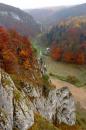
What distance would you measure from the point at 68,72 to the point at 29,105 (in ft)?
265

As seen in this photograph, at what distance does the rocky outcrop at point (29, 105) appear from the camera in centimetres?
3027

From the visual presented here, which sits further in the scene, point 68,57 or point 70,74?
point 68,57

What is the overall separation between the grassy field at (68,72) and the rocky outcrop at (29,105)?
44.2 m

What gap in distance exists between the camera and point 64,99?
180 feet

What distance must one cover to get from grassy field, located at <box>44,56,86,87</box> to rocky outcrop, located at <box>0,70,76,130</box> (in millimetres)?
44246

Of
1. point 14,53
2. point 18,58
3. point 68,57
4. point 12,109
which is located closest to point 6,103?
point 12,109

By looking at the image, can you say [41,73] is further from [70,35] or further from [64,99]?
[70,35]

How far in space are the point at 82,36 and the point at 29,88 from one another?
12324 centimetres

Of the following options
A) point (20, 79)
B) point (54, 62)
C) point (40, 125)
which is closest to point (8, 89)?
point (40, 125)

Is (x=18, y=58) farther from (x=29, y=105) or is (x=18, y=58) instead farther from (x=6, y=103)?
(x=6, y=103)

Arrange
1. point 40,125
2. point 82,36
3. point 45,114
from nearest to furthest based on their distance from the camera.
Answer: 1. point 40,125
2. point 45,114
3. point 82,36

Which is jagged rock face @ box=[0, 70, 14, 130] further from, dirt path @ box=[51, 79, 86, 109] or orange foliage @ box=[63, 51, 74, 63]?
orange foliage @ box=[63, 51, 74, 63]

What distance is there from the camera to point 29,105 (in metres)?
35.3

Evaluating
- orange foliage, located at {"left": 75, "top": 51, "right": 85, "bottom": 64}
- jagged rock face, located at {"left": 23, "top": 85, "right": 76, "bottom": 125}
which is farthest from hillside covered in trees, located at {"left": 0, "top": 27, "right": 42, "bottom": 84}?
orange foliage, located at {"left": 75, "top": 51, "right": 85, "bottom": 64}
